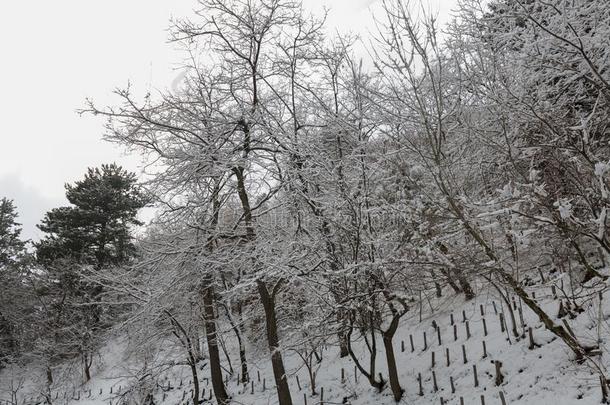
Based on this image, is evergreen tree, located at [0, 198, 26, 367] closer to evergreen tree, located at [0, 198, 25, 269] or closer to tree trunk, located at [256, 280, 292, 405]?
evergreen tree, located at [0, 198, 25, 269]

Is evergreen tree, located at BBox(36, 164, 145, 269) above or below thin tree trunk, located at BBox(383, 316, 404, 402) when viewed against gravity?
above

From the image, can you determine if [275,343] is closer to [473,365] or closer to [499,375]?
[473,365]

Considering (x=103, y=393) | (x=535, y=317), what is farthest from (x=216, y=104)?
(x=103, y=393)

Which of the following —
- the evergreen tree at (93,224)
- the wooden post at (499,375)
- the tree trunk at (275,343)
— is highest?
the evergreen tree at (93,224)

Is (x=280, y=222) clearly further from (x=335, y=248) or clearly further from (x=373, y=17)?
(x=373, y=17)

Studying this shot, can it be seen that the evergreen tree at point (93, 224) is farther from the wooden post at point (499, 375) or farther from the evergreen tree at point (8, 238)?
the wooden post at point (499, 375)

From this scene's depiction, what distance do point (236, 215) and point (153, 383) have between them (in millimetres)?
6241

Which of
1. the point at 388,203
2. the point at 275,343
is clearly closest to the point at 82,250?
the point at 275,343

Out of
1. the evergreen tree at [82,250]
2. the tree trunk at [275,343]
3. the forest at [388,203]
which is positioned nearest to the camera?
the forest at [388,203]

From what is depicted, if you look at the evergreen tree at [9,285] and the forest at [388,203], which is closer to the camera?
the forest at [388,203]

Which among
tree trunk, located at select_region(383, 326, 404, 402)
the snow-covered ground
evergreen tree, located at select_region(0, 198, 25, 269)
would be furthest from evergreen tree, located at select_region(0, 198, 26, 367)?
tree trunk, located at select_region(383, 326, 404, 402)

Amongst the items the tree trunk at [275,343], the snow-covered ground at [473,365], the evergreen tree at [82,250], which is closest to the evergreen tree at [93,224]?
the evergreen tree at [82,250]

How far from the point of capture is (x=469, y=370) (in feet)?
27.0

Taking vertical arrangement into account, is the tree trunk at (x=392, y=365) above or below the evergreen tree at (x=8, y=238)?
below
